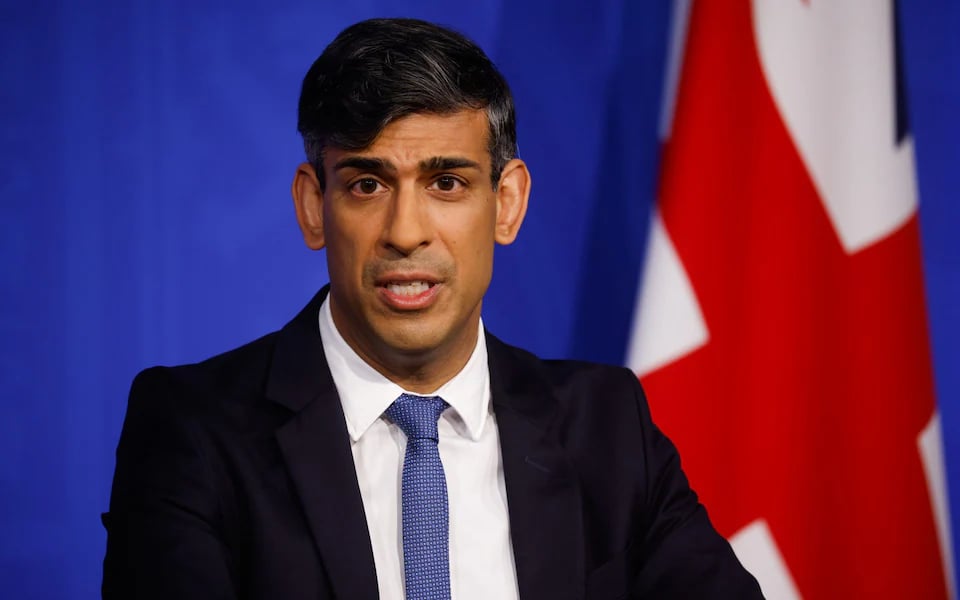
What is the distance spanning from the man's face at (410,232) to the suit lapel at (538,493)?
153 mm

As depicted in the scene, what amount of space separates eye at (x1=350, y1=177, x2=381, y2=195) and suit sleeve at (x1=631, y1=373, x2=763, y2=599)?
541mm

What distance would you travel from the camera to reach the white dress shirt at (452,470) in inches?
60.6

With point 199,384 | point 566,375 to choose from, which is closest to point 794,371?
point 566,375

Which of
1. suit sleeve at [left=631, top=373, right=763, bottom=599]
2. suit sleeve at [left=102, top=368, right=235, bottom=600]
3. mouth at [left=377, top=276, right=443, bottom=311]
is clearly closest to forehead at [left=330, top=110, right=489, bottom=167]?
mouth at [left=377, top=276, right=443, bottom=311]

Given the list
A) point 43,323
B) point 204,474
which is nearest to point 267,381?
point 204,474

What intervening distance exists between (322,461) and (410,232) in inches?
12.4

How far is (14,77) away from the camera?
2346 mm

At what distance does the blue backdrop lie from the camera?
2.33m

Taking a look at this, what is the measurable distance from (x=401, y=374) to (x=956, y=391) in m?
1.58

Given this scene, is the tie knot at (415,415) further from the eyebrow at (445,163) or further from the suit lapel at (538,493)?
the eyebrow at (445,163)

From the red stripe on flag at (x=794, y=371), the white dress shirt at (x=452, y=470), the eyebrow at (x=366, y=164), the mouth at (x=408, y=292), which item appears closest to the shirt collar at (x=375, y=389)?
the white dress shirt at (x=452, y=470)

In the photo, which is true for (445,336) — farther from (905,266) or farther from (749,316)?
(905,266)

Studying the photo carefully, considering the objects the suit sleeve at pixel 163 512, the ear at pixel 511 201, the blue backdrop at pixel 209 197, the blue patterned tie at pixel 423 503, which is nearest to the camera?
the suit sleeve at pixel 163 512

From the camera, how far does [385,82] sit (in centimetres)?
151
